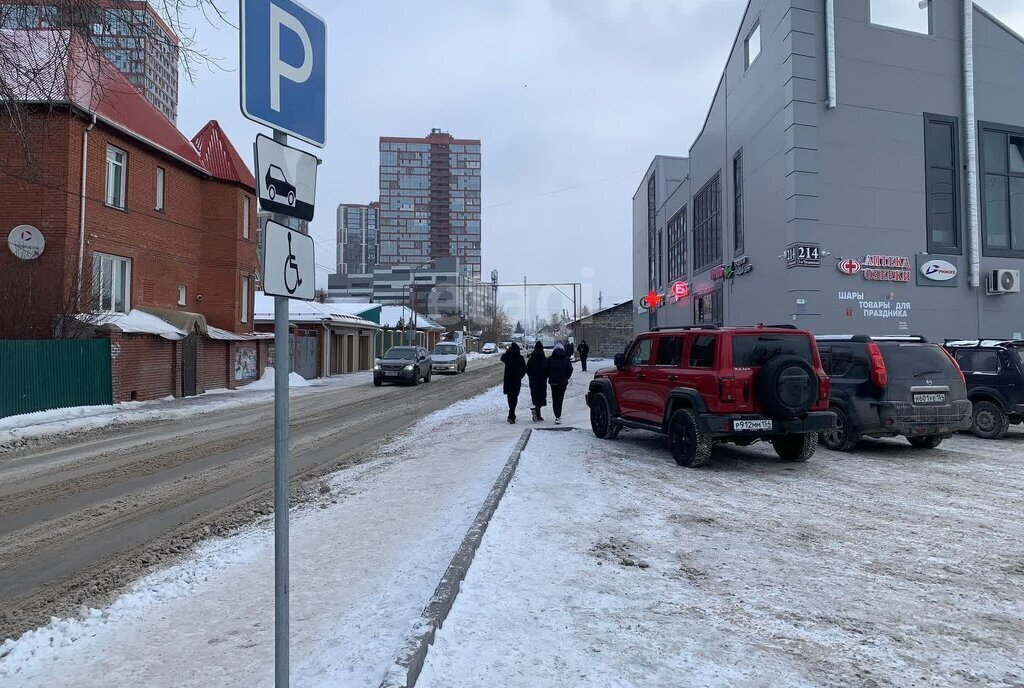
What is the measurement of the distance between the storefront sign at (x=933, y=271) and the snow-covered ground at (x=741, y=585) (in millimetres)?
14325

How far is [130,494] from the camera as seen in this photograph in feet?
24.4

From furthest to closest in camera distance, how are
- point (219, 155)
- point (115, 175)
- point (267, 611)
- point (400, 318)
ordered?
point (400, 318)
point (219, 155)
point (115, 175)
point (267, 611)

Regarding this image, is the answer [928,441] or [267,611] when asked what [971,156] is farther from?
[267,611]

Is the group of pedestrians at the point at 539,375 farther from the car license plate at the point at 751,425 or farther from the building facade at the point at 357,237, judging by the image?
the building facade at the point at 357,237

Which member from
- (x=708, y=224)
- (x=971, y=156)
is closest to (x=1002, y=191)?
(x=971, y=156)

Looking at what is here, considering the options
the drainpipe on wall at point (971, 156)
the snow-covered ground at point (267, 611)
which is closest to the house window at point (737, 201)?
the drainpipe on wall at point (971, 156)

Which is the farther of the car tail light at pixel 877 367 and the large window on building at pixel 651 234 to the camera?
the large window on building at pixel 651 234

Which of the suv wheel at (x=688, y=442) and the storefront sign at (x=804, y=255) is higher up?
the storefront sign at (x=804, y=255)

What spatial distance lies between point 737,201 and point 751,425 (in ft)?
60.8

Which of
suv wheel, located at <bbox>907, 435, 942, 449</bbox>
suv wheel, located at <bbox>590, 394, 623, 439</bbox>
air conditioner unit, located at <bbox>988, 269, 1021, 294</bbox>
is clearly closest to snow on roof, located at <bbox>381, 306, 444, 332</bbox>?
air conditioner unit, located at <bbox>988, 269, 1021, 294</bbox>

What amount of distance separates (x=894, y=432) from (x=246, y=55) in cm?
997

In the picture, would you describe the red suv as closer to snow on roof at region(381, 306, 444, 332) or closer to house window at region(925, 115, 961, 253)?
house window at region(925, 115, 961, 253)

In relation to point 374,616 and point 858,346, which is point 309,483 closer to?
point 374,616

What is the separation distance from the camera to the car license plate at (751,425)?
8.06 metres
